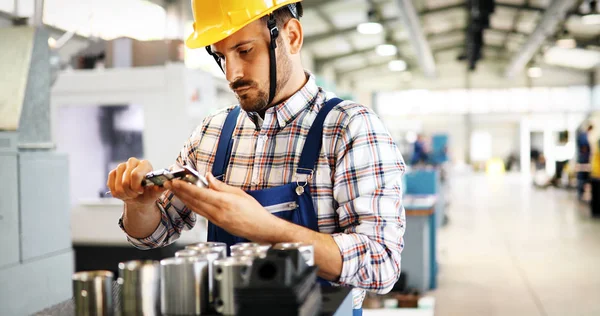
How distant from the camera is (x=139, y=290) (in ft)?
3.34

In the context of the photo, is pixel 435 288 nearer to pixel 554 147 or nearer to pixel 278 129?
pixel 278 129

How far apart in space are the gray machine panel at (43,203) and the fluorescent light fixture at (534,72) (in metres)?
24.2

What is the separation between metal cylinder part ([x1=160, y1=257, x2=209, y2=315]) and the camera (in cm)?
100

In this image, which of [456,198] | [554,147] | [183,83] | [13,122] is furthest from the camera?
[554,147]

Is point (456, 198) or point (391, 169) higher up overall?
point (391, 169)

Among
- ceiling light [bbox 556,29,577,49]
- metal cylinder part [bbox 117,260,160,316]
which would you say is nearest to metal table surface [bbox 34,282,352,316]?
metal cylinder part [bbox 117,260,160,316]

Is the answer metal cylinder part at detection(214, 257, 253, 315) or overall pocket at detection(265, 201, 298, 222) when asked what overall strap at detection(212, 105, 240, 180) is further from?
metal cylinder part at detection(214, 257, 253, 315)

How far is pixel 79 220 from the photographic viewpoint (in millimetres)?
5613

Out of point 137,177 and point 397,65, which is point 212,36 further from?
point 397,65

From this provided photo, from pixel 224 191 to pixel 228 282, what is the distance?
0.28m

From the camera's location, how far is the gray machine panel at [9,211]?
265cm

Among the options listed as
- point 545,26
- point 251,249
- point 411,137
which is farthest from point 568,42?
point 251,249

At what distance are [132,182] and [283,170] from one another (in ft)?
1.36

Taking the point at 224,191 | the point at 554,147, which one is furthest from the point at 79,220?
the point at 554,147
